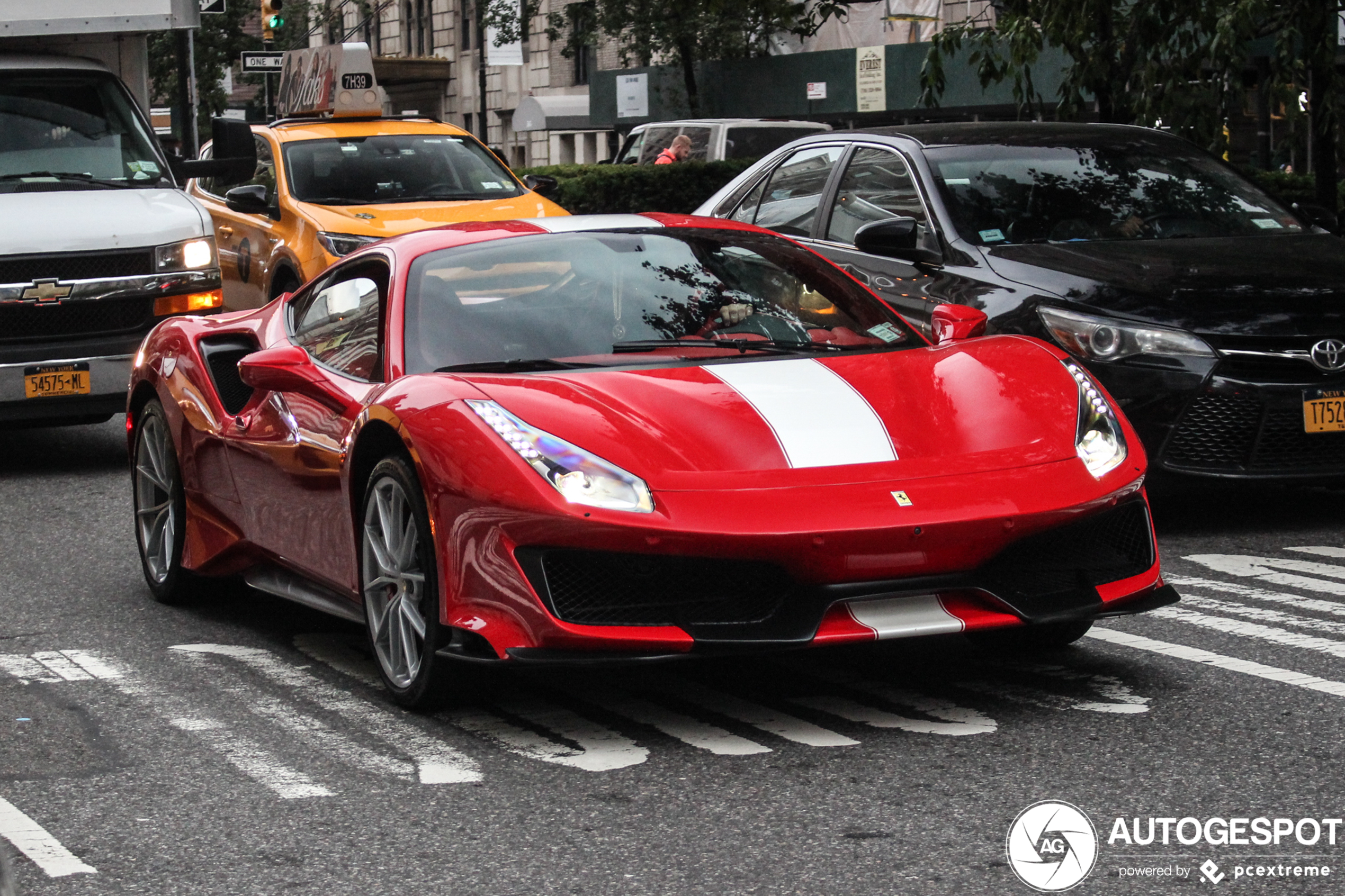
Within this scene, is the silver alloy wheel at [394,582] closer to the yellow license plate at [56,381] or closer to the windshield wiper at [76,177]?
the yellow license plate at [56,381]

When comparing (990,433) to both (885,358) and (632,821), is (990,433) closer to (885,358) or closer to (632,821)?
(885,358)

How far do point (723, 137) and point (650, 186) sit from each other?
1.24 m

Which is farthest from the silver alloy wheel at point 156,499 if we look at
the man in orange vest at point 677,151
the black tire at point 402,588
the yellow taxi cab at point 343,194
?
the man in orange vest at point 677,151

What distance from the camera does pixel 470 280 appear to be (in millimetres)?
5957

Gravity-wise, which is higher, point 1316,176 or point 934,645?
point 1316,176

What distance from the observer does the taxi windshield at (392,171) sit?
14484mm

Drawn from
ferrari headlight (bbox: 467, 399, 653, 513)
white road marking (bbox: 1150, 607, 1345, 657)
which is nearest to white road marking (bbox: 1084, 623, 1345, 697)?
white road marking (bbox: 1150, 607, 1345, 657)

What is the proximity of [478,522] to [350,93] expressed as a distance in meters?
11.8

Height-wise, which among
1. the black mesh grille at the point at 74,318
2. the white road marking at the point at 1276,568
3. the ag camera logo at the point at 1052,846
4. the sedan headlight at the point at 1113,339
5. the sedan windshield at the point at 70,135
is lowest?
the white road marking at the point at 1276,568

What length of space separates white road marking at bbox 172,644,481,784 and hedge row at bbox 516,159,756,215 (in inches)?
758

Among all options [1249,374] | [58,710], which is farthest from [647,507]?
[1249,374]

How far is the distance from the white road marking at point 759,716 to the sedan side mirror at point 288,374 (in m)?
1.36

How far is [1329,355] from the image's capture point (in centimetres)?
769

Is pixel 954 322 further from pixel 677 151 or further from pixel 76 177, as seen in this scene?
pixel 677 151
